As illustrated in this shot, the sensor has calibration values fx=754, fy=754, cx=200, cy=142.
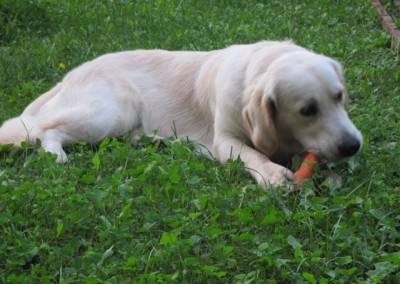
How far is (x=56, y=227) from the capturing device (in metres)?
3.67

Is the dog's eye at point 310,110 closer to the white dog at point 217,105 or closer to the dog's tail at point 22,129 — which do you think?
the white dog at point 217,105

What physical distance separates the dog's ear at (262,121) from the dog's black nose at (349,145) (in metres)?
0.44

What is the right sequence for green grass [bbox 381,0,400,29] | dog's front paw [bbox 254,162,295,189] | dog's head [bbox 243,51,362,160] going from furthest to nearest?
green grass [bbox 381,0,400,29]
dog's head [bbox 243,51,362,160]
dog's front paw [bbox 254,162,295,189]

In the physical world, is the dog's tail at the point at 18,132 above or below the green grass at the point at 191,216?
below

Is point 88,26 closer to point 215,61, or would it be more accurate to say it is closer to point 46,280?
point 215,61

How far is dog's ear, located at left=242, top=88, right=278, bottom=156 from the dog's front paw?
0.16 meters

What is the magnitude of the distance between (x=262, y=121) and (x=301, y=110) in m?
0.25

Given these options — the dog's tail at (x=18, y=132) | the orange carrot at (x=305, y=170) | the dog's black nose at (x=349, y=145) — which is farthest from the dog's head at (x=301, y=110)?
the dog's tail at (x=18, y=132)

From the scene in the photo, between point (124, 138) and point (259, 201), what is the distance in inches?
67.6

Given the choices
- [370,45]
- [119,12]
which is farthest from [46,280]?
[119,12]

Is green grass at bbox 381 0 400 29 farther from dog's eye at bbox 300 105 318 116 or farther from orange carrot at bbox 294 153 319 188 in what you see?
orange carrot at bbox 294 153 319 188

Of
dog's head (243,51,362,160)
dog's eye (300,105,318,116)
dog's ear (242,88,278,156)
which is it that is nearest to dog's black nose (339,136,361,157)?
dog's head (243,51,362,160)

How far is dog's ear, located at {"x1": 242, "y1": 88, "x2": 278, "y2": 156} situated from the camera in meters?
4.52

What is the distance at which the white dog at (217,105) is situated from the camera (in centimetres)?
442
